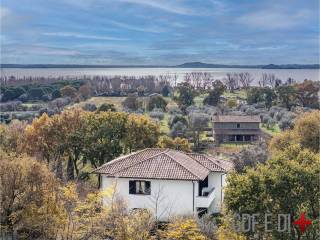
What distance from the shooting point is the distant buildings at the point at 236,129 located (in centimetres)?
6619

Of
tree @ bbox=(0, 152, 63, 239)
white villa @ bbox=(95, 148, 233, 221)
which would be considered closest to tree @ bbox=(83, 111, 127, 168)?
white villa @ bbox=(95, 148, 233, 221)

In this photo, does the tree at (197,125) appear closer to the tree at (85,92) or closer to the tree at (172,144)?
the tree at (172,144)

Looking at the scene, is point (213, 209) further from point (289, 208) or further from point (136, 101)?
point (136, 101)

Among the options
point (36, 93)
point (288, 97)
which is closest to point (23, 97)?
point (36, 93)

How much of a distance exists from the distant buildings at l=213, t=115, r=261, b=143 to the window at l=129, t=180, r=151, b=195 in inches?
1505

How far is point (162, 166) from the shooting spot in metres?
28.9

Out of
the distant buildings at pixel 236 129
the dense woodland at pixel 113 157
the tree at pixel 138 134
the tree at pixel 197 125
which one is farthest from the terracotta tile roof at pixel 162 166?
the distant buildings at pixel 236 129

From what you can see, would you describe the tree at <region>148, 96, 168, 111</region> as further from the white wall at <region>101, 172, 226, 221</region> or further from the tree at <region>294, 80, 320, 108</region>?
the white wall at <region>101, 172, 226, 221</region>

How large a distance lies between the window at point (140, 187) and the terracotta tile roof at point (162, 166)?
0.50m

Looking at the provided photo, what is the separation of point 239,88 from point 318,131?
114028mm

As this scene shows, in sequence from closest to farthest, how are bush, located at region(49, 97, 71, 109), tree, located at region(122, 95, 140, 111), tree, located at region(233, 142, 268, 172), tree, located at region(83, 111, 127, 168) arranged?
tree, located at region(83, 111, 127, 168) → tree, located at region(233, 142, 268, 172) → bush, located at region(49, 97, 71, 109) → tree, located at region(122, 95, 140, 111)

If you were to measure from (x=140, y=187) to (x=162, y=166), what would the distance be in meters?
1.78

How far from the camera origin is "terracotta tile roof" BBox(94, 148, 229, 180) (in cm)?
2797

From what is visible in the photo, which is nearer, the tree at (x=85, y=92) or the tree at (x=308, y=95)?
the tree at (x=308, y=95)
